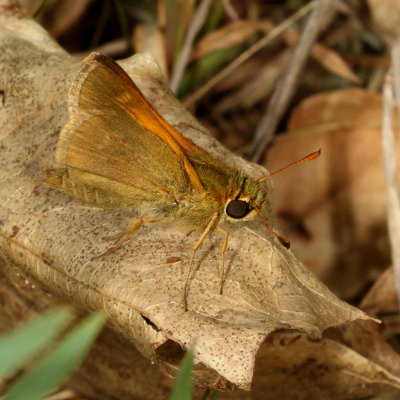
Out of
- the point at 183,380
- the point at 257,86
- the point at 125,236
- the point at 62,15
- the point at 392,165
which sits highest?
the point at 257,86

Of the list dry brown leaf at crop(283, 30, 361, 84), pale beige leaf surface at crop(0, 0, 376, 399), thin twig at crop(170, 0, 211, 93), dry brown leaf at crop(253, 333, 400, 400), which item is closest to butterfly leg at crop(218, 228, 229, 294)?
pale beige leaf surface at crop(0, 0, 376, 399)

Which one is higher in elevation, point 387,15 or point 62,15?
point 387,15

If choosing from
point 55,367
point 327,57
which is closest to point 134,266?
point 55,367

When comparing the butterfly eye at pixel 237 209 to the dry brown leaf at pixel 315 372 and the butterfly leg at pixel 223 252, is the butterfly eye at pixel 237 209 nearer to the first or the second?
the butterfly leg at pixel 223 252

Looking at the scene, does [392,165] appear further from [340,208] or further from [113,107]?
[113,107]

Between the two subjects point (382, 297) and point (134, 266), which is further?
point (382, 297)

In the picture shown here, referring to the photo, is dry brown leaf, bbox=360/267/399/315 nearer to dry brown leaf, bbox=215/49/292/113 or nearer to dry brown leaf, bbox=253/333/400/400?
dry brown leaf, bbox=253/333/400/400
